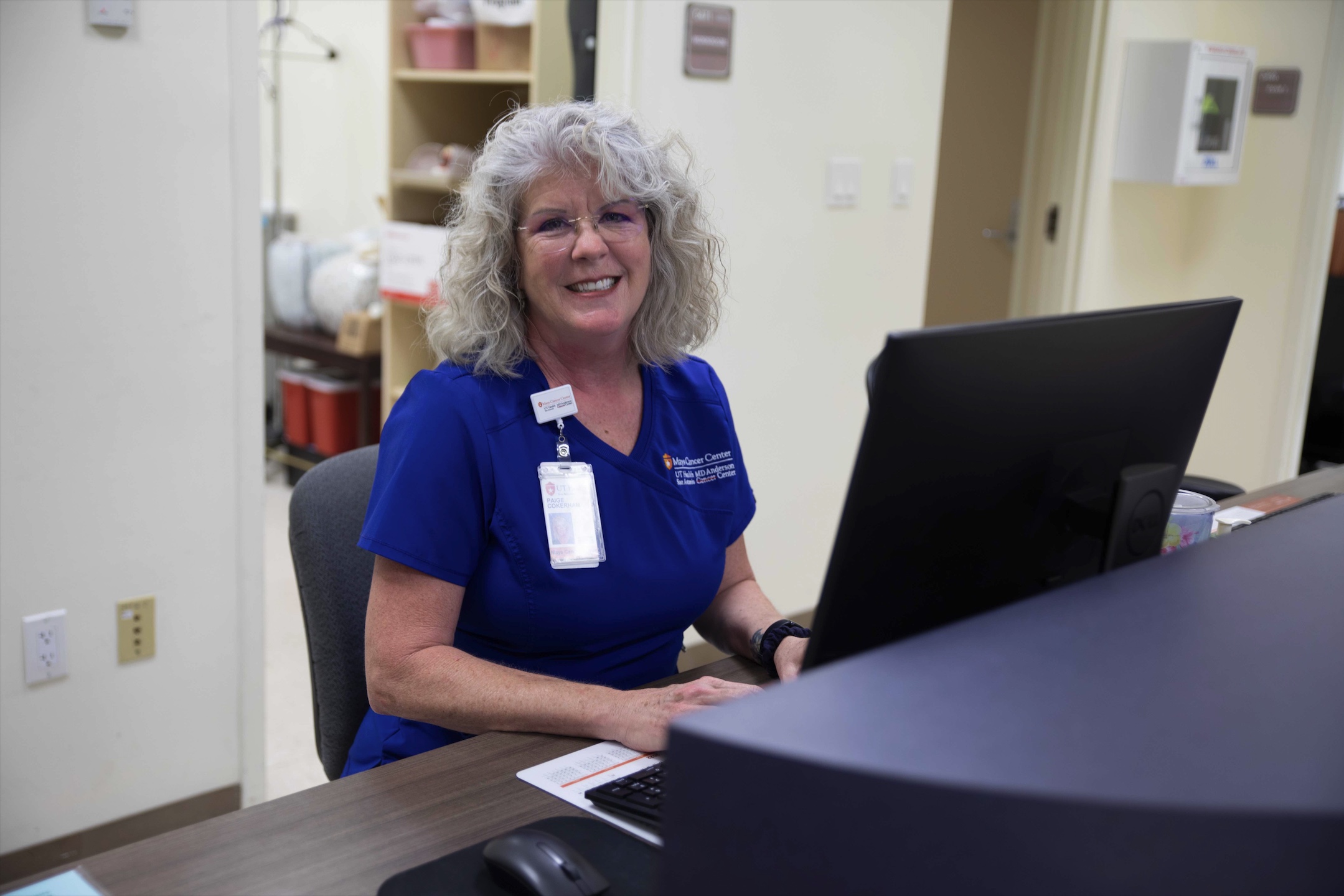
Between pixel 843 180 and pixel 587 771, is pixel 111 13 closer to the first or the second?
pixel 587 771

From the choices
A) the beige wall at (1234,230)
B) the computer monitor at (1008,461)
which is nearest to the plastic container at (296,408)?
the beige wall at (1234,230)

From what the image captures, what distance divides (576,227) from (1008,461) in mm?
749

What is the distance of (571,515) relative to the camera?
1.29 m

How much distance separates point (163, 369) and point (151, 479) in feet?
0.63

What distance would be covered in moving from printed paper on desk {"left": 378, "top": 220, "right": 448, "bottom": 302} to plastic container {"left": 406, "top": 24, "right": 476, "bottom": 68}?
1.57 ft

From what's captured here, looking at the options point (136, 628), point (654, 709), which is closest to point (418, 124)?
point (136, 628)

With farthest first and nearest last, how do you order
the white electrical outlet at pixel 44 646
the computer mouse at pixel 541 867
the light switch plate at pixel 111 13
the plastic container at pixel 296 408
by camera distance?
the plastic container at pixel 296 408, the white electrical outlet at pixel 44 646, the light switch plate at pixel 111 13, the computer mouse at pixel 541 867

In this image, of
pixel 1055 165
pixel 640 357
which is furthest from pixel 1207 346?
pixel 1055 165

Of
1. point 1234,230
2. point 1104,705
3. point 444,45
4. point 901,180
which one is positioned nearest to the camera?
point 1104,705

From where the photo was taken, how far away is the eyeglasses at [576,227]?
4.51 feet

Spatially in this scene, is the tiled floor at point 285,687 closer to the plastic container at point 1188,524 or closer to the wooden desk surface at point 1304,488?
the plastic container at point 1188,524

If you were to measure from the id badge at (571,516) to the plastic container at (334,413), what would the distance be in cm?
301

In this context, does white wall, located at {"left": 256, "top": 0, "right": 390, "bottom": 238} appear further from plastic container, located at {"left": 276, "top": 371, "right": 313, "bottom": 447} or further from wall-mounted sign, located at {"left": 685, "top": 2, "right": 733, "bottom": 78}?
wall-mounted sign, located at {"left": 685, "top": 2, "right": 733, "bottom": 78}

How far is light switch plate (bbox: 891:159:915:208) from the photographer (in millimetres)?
3076
